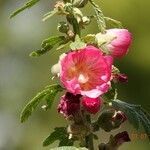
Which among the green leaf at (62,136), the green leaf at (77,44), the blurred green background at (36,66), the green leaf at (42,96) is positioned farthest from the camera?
the blurred green background at (36,66)

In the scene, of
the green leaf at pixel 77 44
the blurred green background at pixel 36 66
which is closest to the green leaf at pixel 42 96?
the green leaf at pixel 77 44

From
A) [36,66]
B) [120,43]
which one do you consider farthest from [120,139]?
[36,66]

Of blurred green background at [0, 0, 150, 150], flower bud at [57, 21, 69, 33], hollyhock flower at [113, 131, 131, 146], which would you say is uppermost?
flower bud at [57, 21, 69, 33]

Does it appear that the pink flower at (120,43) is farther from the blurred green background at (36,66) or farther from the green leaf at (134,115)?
the blurred green background at (36,66)

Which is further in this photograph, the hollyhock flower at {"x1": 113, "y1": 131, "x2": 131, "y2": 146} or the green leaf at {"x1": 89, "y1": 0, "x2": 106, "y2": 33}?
the hollyhock flower at {"x1": 113, "y1": 131, "x2": 131, "y2": 146}

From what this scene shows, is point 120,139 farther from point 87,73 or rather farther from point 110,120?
point 87,73

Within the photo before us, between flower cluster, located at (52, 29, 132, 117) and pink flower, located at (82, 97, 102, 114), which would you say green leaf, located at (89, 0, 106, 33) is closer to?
flower cluster, located at (52, 29, 132, 117)

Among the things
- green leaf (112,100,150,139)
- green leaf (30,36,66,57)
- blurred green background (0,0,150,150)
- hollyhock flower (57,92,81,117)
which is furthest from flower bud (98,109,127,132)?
blurred green background (0,0,150,150)

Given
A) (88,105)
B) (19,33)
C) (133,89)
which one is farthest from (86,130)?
(19,33)
